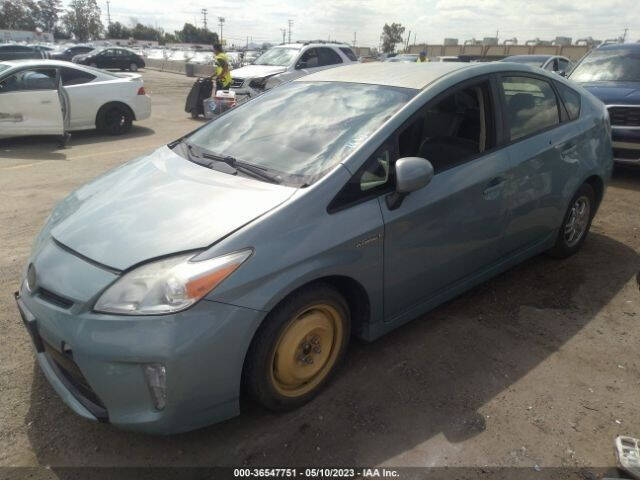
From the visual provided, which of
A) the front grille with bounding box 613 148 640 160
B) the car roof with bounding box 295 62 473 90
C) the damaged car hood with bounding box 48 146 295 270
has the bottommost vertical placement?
the front grille with bounding box 613 148 640 160

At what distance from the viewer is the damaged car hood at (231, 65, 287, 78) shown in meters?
12.5

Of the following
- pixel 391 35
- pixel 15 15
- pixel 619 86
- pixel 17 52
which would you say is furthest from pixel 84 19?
pixel 619 86

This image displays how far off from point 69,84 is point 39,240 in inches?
332

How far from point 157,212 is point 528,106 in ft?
8.88

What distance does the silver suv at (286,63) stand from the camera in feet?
39.9

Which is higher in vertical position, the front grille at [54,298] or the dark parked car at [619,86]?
the dark parked car at [619,86]

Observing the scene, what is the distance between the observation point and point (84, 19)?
275 feet

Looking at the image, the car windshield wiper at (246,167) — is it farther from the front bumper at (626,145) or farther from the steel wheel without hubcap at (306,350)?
the front bumper at (626,145)

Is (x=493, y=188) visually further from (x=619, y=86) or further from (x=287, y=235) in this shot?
(x=619, y=86)

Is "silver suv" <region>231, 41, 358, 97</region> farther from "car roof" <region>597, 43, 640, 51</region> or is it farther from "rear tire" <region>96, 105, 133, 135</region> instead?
"car roof" <region>597, 43, 640, 51</region>

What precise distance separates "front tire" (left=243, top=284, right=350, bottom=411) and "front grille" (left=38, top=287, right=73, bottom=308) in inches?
32.7

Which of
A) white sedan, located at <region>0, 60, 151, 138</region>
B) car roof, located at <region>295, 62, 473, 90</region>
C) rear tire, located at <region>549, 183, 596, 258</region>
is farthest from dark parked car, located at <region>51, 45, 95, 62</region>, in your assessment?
rear tire, located at <region>549, 183, 596, 258</region>

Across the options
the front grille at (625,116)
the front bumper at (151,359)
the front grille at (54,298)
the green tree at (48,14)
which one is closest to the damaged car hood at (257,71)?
the front grille at (625,116)

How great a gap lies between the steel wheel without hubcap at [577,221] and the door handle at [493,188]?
1267 millimetres
